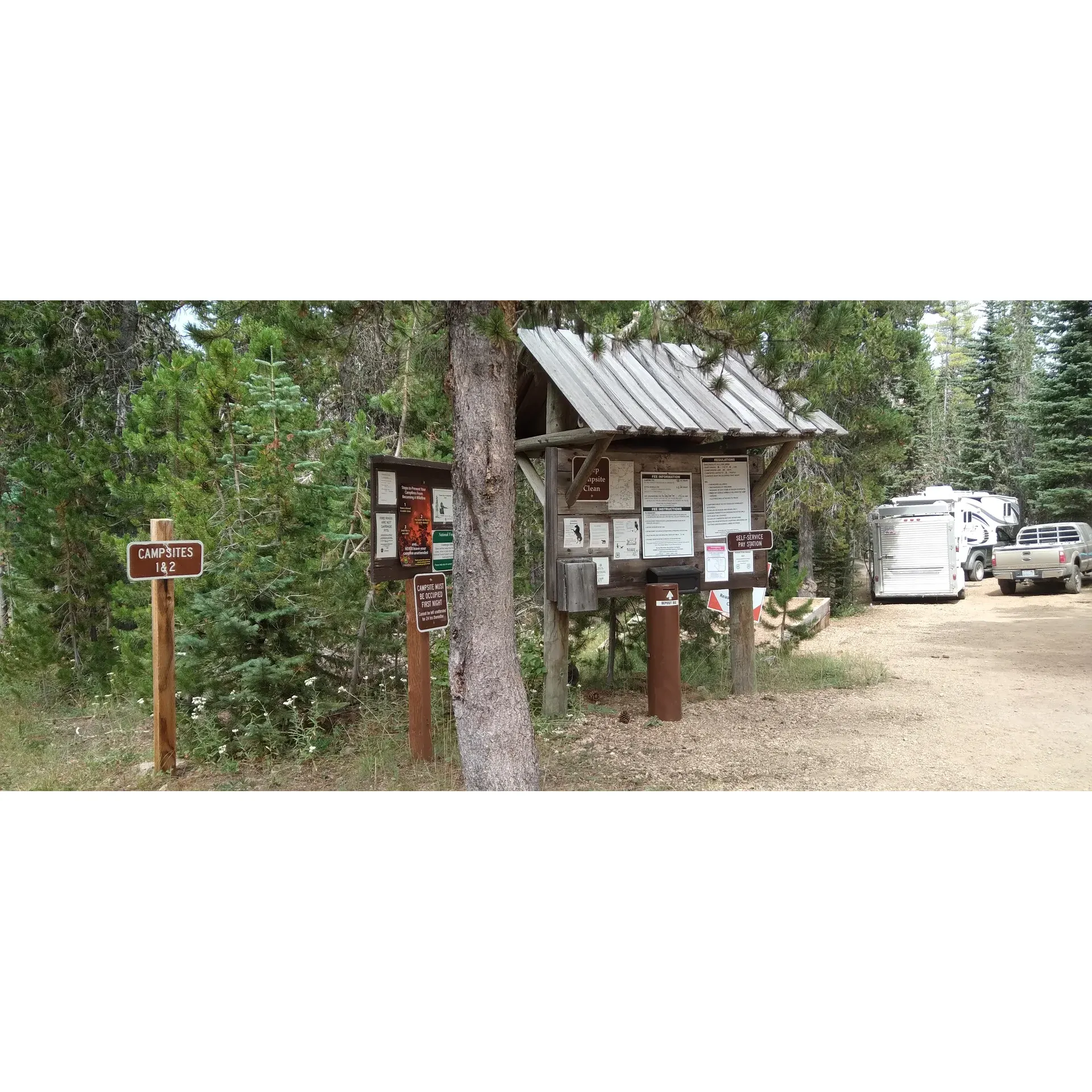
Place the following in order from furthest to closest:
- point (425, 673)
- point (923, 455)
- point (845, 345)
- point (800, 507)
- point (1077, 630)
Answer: point (800, 507) < point (845, 345) < point (923, 455) < point (1077, 630) < point (425, 673)

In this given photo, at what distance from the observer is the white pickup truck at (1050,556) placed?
7047 millimetres

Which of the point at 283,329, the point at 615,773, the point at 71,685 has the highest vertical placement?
the point at 283,329

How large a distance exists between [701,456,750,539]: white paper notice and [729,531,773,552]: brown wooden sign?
0.08 m

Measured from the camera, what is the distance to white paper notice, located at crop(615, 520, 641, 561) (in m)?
7.06

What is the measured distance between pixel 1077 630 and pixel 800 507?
437 cm

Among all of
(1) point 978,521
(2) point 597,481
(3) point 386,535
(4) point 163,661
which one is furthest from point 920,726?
(4) point 163,661

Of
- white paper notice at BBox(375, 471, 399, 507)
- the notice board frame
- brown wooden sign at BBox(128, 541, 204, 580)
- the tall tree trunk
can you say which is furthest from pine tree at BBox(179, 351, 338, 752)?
the tall tree trunk

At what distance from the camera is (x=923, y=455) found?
8766 mm

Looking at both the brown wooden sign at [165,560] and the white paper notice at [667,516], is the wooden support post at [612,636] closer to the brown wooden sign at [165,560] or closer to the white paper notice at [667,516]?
the white paper notice at [667,516]

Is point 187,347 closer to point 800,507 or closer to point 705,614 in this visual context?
point 705,614

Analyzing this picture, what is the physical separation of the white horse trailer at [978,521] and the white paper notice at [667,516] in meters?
2.70

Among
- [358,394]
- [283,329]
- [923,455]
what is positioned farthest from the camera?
[358,394]

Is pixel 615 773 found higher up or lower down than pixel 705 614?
lower down
